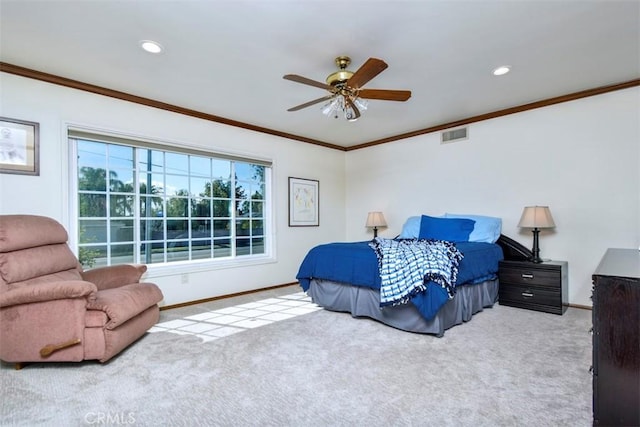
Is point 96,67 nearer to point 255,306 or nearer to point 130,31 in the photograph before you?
point 130,31

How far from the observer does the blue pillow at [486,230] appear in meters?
3.89

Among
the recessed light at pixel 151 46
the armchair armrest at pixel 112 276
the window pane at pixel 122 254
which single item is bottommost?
the armchair armrest at pixel 112 276

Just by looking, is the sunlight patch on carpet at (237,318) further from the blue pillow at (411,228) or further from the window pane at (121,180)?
the blue pillow at (411,228)

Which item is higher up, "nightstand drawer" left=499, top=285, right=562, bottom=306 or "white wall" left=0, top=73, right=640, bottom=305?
"white wall" left=0, top=73, right=640, bottom=305

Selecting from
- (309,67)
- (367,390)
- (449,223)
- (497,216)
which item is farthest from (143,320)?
(497,216)

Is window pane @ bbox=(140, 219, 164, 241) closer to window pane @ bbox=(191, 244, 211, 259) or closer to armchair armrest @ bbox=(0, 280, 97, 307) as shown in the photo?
window pane @ bbox=(191, 244, 211, 259)

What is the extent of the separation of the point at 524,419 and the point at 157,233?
12.4 feet

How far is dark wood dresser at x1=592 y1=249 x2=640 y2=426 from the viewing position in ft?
4.16

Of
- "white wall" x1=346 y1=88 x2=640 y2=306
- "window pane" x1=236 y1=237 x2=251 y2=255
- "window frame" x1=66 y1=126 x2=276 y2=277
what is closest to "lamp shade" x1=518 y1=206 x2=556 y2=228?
"white wall" x1=346 y1=88 x2=640 y2=306

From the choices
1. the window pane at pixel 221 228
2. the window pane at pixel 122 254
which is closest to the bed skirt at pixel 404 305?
the window pane at pixel 221 228

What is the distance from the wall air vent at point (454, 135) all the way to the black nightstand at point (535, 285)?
6.06 feet

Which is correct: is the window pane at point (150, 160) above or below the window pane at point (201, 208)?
above

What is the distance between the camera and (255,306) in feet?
12.5

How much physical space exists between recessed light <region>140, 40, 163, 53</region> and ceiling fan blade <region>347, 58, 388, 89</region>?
5.01ft
